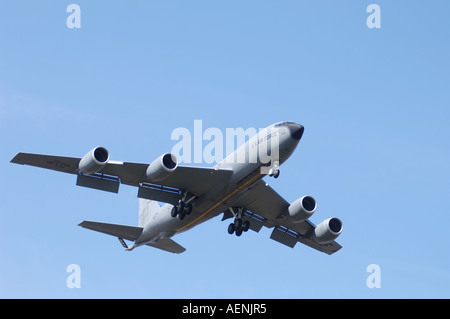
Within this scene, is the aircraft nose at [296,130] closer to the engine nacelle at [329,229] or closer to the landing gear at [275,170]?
the landing gear at [275,170]

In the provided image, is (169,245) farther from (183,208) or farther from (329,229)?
(329,229)

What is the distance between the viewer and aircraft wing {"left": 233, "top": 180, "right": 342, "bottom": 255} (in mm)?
46531

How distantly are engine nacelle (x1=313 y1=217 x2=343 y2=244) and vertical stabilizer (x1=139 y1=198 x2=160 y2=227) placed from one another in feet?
35.2

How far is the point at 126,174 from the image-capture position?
43.6m

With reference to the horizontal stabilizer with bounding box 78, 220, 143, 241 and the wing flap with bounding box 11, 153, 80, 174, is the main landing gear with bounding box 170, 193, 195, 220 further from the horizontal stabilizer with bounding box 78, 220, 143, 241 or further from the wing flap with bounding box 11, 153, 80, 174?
the wing flap with bounding box 11, 153, 80, 174

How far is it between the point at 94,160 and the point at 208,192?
7276mm

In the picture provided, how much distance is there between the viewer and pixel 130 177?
144 ft

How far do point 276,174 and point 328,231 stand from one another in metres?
10.2

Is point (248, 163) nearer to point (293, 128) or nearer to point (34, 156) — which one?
point (293, 128)

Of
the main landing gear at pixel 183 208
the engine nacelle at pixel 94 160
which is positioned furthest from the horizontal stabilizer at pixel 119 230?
the engine nacelle at pixel 94 160

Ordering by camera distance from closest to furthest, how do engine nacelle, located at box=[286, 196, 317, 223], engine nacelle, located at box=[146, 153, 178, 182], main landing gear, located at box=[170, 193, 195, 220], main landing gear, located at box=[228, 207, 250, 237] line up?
engine nacelle, located at box=[146, 153, 178, 182] < main landing gear, located at box=[170, 193, 195, 220] < engine nacelle, located at box=[286, 196, 317, 223] < main landing gear, located at box=[228, 207, 250, 237]

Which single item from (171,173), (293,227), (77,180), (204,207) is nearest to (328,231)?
(293,227)

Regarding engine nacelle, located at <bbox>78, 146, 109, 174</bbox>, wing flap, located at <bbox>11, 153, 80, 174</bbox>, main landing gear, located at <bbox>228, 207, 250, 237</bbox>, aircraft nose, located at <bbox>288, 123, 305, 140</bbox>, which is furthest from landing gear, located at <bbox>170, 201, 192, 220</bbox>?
aircraft nose, located at <bbox>288, 123, 305, 140</bbox>

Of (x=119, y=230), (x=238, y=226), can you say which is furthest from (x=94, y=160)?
(x=119, y=230)
